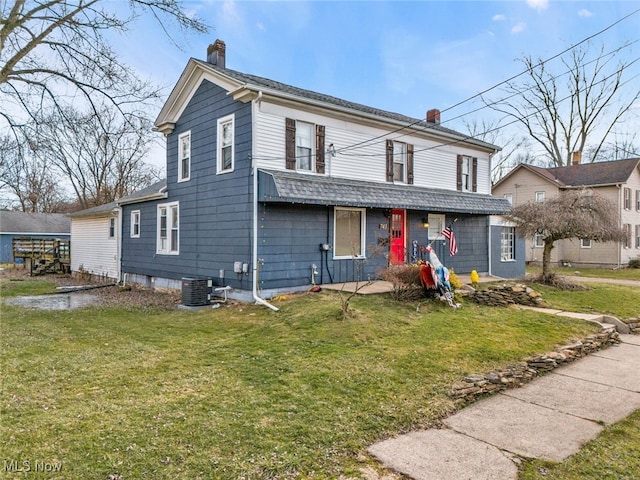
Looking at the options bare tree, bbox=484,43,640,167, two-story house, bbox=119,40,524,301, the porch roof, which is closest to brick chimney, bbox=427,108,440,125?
two-story house, bbox=119,40,524,301

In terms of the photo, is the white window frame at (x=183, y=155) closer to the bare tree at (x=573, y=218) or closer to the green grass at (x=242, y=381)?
the green grass at (x=242, y=381)

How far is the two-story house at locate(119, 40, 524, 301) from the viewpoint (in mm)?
10633

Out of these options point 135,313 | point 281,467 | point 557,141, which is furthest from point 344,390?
point 557,141

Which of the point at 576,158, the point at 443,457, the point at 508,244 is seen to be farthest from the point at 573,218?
the point at 576,158

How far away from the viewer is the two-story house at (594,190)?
25375mm

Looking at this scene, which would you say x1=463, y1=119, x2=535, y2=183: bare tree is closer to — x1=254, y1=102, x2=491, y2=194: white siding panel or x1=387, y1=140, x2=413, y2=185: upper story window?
x1=254, y1=102, x2=491, y2=194: white siding panel

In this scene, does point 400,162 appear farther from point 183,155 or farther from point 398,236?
point 183,155

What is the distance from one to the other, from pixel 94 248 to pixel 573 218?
1878cm

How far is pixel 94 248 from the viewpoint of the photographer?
62.4 feet

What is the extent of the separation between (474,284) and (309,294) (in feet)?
17.5

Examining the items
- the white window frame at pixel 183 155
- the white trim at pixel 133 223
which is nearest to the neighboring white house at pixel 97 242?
the white trim at pixel 133 223

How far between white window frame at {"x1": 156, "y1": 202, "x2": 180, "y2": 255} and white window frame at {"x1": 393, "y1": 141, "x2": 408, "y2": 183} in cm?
713

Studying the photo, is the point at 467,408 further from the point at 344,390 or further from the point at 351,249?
the point at 351,249

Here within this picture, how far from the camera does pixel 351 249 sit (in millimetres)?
12320
